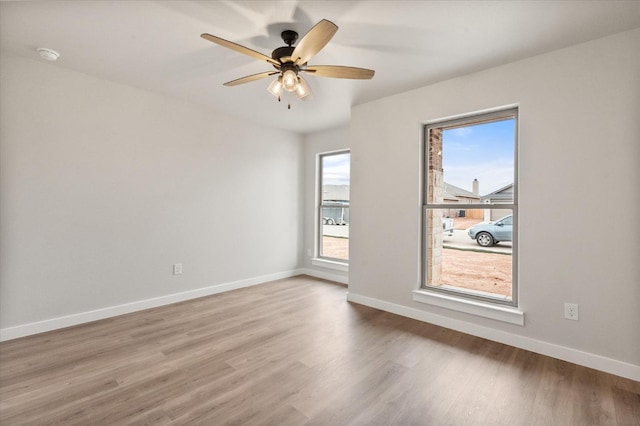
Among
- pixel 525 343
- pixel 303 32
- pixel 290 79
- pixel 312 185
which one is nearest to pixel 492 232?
pixel 525 343

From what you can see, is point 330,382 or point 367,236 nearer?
Result: point 330,382

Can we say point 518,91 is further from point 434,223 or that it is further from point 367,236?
point 367,236

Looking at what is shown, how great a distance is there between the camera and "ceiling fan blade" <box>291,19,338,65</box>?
1.65 m

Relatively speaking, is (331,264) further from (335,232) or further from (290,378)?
(290,378)

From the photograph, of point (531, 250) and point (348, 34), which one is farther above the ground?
point (348, 34)

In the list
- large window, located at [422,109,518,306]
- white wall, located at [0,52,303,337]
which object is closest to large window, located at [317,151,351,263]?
white wall, located at [0,52,303,337]

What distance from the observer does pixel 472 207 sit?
3.00 m

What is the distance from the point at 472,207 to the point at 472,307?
97 cm

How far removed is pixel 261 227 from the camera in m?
4.65

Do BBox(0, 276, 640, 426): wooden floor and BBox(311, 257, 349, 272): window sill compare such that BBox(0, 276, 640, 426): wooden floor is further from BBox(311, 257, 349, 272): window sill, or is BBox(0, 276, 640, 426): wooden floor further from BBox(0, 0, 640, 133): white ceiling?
BBox(0, 0, 640, 133): white ceiling

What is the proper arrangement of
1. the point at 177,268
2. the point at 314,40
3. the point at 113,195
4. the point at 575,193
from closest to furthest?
the point at 314,40 → the point at 575,193 → the point at 113,195 → the point at 177,268

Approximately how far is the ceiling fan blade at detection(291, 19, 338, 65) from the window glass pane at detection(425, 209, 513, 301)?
2093 millimetres

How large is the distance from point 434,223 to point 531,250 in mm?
943

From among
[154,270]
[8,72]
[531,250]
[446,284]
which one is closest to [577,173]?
[531,250]
